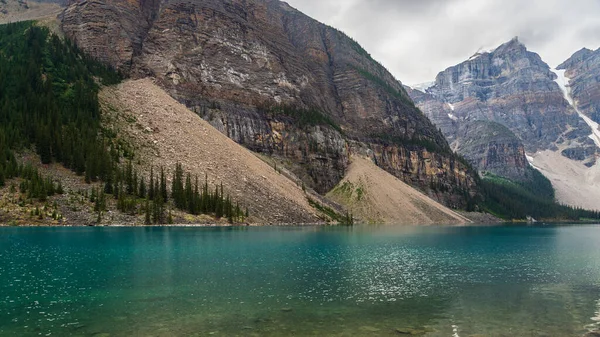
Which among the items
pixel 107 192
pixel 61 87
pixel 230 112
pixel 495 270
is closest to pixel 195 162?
pixel 107 192

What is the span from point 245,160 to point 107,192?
50.3m

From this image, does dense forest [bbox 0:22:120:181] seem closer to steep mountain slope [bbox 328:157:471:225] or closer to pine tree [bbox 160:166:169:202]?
pine tree [bbox 160:166:169:202]

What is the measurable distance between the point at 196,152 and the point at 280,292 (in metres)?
105

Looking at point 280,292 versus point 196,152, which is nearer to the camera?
point 280,292

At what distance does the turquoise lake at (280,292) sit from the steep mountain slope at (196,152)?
6450 cm

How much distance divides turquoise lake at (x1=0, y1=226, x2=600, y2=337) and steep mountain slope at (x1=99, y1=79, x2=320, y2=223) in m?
64.5

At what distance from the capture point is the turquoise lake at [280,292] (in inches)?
998

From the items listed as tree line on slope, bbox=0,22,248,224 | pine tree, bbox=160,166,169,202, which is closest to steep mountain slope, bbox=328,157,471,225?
A: tree line on slope, bbox=0,22,248,224

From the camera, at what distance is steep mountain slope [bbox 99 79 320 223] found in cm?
12625

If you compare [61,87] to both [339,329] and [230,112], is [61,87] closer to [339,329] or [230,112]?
[230,112]

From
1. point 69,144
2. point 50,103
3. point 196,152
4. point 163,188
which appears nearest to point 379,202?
point 196,152

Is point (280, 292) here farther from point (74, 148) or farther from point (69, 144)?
point (69, 144)

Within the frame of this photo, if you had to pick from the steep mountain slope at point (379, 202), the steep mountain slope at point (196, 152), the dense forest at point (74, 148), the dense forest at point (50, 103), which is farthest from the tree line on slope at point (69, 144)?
the steep mountain slope at point (379, 202)

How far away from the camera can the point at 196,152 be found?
134000 millimetres
